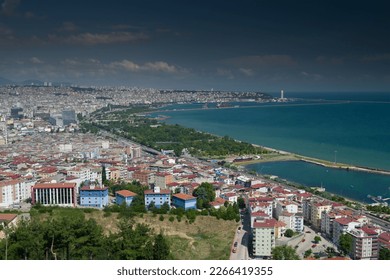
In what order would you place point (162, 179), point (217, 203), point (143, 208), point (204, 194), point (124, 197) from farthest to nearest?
point (162, 179), point (204, 194), point (217, 203), point (124, 197), point (143, 208)

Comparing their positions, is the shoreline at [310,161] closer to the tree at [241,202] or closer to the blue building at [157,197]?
the tree at [241,202]

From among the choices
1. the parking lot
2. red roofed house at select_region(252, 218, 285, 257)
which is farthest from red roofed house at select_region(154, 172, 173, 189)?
red roofed house at select_region(252, 218, 285, 257)

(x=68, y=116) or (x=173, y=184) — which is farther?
(x=68, y=116)

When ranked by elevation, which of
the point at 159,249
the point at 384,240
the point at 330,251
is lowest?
the point at 330,251

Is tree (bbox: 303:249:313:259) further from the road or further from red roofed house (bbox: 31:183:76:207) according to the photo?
red roofed house (bbox: 31:183:76:207)

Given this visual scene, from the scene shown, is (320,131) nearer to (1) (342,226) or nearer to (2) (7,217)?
(1) (342,226)

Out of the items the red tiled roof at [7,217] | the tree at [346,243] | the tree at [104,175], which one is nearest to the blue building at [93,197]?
the red tiled roof at [7,217]

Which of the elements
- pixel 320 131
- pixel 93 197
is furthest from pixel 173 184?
pixel 320 131
